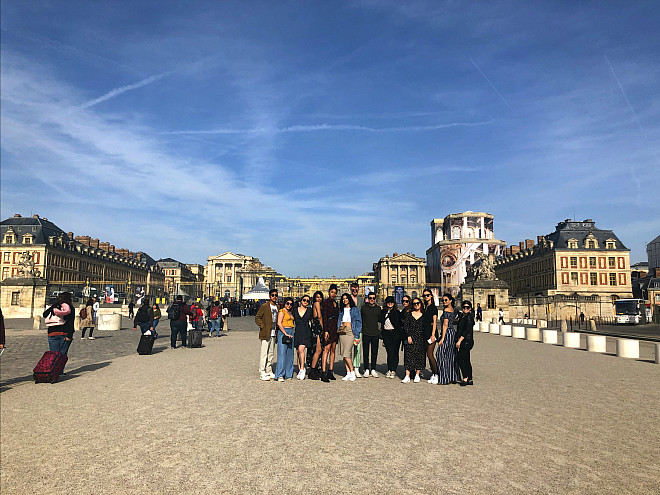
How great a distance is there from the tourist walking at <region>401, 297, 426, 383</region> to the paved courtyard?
388 mm

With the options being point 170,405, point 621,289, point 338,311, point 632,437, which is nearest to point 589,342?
point 338,311

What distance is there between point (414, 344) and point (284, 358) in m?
2.60

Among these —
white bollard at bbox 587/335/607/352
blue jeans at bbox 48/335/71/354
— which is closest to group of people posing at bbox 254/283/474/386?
blue jeans at bbox 48/335/71/354

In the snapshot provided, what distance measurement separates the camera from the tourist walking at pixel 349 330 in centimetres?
1037

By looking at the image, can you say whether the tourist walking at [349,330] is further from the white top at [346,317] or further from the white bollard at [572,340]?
the white bollard at [572,340]

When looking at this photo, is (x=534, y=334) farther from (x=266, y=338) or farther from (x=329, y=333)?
(x=266, y=338)

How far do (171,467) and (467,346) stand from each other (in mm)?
6386

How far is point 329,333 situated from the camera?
1027 cm

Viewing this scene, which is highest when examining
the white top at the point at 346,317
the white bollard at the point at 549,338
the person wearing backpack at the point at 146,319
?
the white top at the point at 346,317

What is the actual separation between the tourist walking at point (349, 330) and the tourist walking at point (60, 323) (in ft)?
17.7

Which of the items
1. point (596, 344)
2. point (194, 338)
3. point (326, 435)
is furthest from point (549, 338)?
point (326, 435)

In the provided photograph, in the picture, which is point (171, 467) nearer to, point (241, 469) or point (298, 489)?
point (241, 469)

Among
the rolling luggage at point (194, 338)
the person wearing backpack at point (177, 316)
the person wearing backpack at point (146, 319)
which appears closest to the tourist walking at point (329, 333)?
the person wearing backpack at point (146, 319)

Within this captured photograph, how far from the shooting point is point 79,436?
20.4 feet
